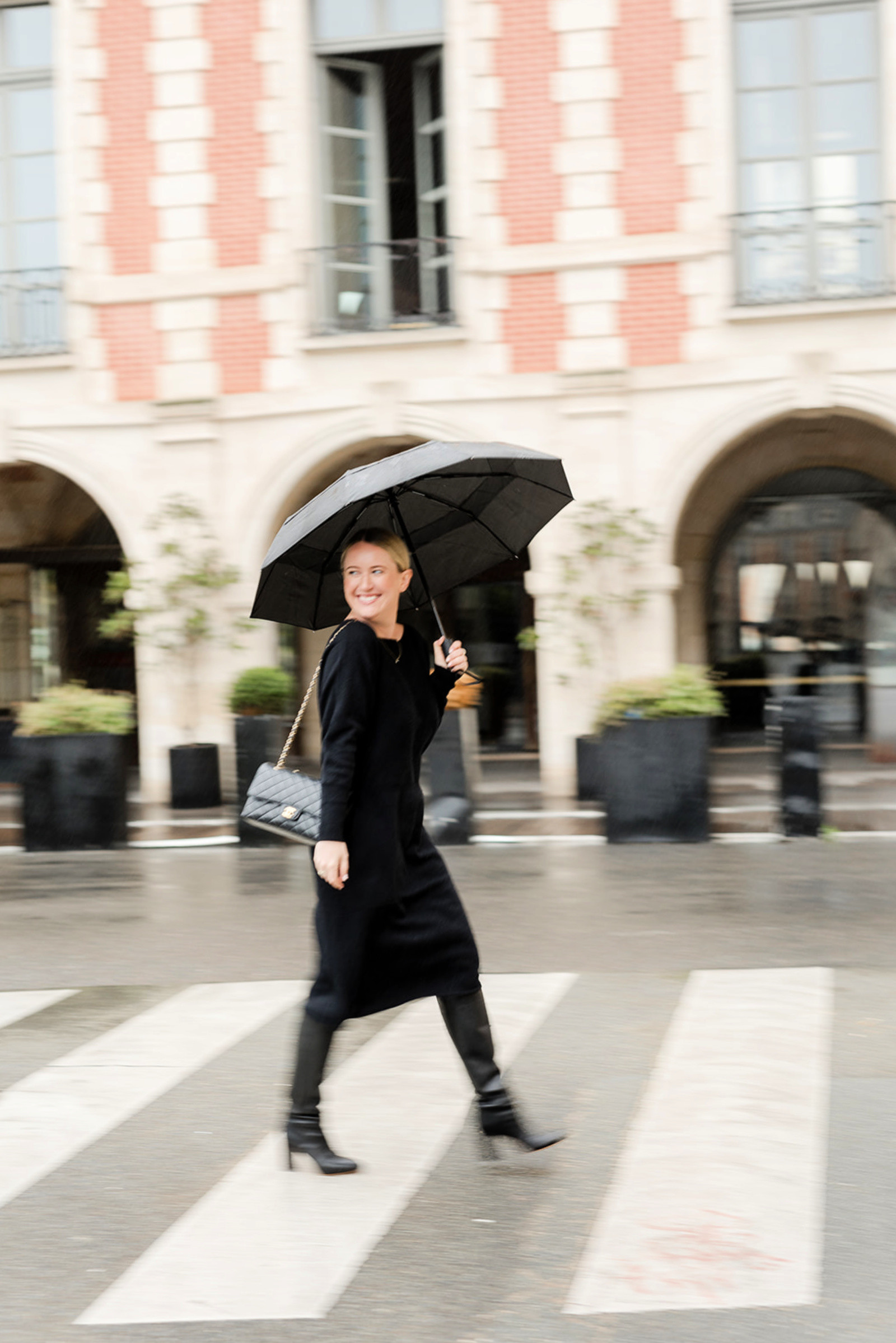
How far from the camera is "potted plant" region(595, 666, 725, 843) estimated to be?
10164mm

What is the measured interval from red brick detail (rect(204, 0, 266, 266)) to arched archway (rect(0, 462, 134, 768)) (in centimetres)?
393

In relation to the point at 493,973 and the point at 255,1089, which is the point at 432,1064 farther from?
the point at 493,973

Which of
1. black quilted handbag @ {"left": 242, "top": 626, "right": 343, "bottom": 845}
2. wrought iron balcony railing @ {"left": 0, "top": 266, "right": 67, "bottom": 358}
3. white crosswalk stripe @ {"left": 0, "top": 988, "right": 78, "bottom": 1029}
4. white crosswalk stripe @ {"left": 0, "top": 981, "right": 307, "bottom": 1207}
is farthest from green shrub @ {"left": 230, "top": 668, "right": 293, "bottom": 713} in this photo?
black quilted handbag @ {"left": 242, "top": 626, "right": 343, "bottom": 845}

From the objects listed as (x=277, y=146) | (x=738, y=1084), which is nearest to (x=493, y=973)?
(x=738, y=1084)

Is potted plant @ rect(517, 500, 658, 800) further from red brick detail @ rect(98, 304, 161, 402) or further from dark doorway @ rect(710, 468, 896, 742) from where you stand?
red brick detail @ rect(98, 304, 161, 402)

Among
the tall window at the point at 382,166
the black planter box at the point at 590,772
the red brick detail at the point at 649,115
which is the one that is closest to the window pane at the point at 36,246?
the tall window at the point at 382,166

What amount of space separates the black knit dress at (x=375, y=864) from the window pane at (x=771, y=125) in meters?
11.1

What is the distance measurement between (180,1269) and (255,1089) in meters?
1.42

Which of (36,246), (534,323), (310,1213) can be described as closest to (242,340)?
(36,246)

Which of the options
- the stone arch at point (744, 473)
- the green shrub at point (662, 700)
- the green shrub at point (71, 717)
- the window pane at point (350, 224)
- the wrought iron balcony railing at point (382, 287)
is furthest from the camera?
the stone arch at point (744, 473)

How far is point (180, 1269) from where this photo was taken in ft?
11.6

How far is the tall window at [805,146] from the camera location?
45.0 feet

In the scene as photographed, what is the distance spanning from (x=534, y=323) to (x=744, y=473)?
11.0 ft

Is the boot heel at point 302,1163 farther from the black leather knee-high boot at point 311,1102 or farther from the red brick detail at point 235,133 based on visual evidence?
the red brick detail at point 235,133
